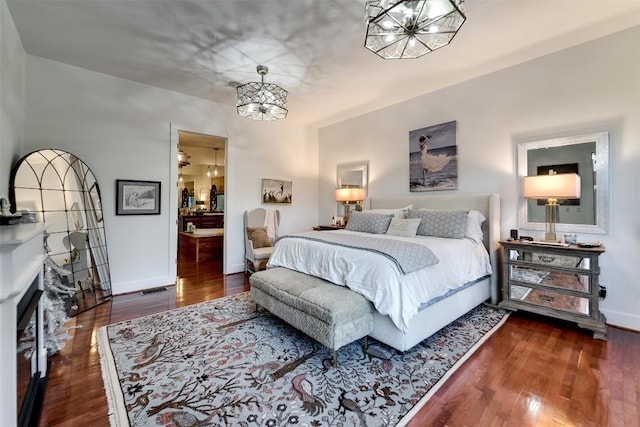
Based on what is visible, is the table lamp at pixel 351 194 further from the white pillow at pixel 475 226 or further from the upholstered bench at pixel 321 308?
the upholstered bench at pixel 321 308

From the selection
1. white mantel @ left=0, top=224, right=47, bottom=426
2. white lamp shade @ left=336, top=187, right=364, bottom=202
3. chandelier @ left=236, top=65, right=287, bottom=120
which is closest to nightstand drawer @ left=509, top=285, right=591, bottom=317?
white lamp shade @ left=336, top=187, right=364, bottom=202

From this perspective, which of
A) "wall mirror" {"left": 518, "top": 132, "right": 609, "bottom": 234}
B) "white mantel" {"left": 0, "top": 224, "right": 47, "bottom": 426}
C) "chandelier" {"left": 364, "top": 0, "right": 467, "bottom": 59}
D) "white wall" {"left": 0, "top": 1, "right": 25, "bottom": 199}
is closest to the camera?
"white mantel" {"left": 0, "top": 224, "right": 47, "bottom": 426}

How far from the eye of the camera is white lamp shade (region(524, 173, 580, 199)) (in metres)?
2.70

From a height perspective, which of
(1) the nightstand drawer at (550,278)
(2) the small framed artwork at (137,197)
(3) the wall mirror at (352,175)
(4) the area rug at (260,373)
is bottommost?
(4) the area rug at (260,373)

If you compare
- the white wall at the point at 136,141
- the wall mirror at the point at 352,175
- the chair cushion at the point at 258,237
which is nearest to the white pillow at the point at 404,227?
the wall mirror at the point at 352,175

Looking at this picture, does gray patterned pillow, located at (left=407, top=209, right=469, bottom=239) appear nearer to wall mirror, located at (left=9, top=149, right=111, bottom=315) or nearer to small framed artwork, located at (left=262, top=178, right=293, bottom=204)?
small framed artwork, located at (left=262, top=178, right=293, bottom=204)

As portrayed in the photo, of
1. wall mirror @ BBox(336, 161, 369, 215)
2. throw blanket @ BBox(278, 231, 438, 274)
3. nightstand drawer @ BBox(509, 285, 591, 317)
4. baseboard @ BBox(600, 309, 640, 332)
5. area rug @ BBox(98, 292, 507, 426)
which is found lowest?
area rug @ BBox(98, 292, 507, 426)

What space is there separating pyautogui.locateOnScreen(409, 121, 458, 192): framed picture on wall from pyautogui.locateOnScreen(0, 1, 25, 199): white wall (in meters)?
4.63

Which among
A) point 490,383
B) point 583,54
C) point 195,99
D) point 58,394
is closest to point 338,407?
point 490,383

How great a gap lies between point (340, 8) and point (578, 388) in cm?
338

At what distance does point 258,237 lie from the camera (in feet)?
15.8

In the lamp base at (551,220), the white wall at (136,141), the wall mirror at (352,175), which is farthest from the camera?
the wall mirror at (352,175)

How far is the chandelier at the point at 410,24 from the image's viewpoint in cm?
178

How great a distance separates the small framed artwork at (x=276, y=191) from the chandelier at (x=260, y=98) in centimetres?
199
